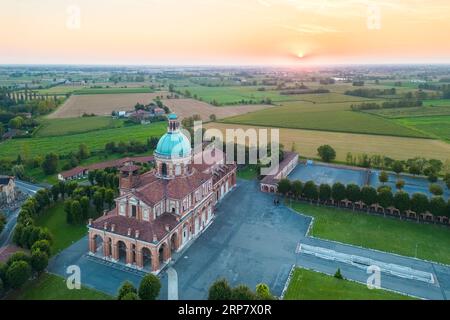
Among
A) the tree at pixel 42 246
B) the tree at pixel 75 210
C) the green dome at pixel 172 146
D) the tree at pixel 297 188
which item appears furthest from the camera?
the tree at pixel 297 188

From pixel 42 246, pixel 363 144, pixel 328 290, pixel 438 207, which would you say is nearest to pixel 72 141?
pixel 42 246

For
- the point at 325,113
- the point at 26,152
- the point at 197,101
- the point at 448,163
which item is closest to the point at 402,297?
the point at 448,163

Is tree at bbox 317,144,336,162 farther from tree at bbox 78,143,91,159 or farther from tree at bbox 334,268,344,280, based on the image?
tree at bbox 78,143,91,159

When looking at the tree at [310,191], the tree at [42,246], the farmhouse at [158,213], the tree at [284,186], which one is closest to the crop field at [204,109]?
the tree at [284,186]

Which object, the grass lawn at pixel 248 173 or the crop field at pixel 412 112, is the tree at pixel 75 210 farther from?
the crop field at pixel 412 112

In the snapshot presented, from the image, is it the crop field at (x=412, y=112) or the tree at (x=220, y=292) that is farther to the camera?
the crop field at (x=412, y=112)

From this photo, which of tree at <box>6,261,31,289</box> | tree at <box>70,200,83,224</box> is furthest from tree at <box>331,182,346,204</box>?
tree at <box>6,261,31,289</box>

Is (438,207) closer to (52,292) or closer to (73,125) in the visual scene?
(52,292)
